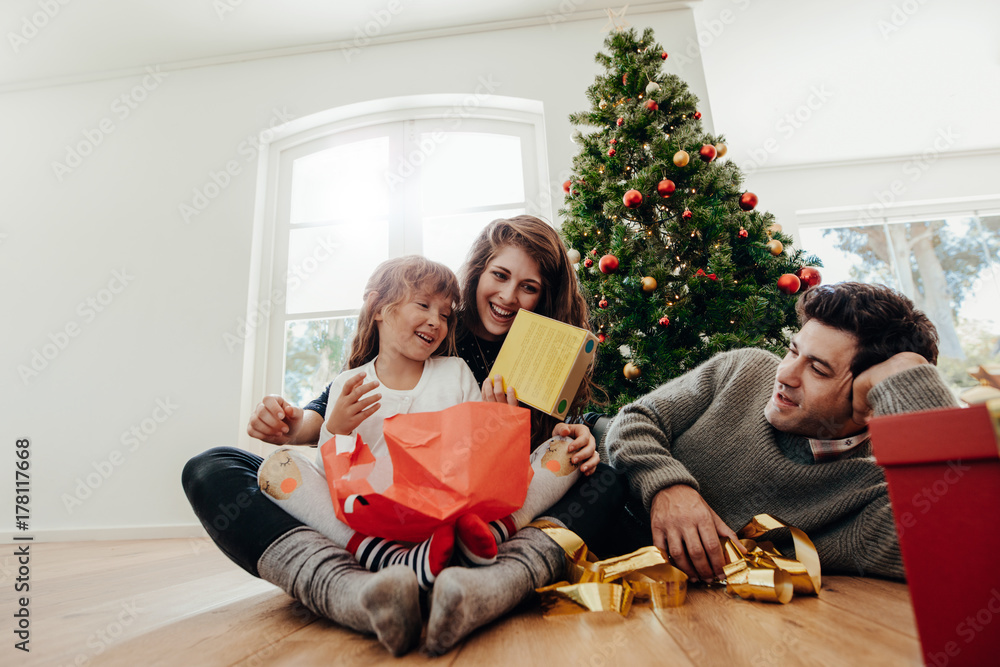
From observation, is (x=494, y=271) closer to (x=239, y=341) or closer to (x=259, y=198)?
(x=239, y=341)

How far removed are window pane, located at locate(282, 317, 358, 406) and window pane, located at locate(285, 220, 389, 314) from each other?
0.33 ft

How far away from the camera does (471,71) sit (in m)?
2.62

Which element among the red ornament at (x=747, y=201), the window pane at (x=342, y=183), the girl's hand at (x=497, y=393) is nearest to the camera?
the girl's hand at (x=497, y=393)

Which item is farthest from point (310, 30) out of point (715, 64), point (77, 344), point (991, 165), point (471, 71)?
point (991, 165)

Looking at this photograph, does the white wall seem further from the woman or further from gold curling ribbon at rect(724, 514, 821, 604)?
gold curling ribbon at rect(724, 514, 821, 604)

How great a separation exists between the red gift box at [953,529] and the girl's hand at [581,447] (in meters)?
0.47

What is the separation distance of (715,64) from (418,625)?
3187 millimetres

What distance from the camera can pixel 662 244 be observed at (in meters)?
1.52

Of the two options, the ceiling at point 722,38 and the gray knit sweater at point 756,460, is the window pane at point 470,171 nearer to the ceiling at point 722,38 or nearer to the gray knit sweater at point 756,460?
the ceiling at point 722,38

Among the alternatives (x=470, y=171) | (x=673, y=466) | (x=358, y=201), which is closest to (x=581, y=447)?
(x=673, y=466)

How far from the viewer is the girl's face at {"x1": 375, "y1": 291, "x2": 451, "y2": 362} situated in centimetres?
102

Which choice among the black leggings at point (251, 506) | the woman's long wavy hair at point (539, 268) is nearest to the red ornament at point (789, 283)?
the woman's long wavy hair at point (539, 268)

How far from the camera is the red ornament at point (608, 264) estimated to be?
4.81ft

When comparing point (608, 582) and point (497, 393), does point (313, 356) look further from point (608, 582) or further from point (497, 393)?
point (608, 582)
